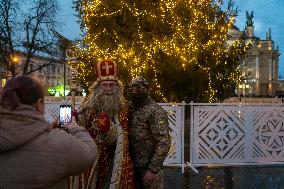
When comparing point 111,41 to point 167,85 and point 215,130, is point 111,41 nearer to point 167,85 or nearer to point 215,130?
point 167,85

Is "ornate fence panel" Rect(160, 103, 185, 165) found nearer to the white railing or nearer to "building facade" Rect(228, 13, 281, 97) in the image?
the white railing

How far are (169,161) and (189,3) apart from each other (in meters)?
5.07

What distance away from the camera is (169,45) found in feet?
46.8

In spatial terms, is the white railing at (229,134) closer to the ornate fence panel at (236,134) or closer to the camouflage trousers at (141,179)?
the ornate fence panel at (236,134)

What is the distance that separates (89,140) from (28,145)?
42cm

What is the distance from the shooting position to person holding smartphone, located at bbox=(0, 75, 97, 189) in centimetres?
256

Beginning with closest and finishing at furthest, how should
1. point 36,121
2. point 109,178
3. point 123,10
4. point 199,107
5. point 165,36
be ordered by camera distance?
point 36,121 < point 109,178 < point 199,107 < point 165,36 < point 123,10

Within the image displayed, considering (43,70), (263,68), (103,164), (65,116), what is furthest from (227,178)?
(263,68)

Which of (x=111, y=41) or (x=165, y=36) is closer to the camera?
(x=165, y=36)

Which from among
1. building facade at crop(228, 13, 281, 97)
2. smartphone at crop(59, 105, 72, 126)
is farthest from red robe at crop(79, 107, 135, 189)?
building facade at crop(228, 13, 281, 97)

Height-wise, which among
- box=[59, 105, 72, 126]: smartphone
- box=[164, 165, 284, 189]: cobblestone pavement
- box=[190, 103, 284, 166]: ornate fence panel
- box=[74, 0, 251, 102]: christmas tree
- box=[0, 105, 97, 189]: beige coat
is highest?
box=[74, 0, 251, 102]: christmas tree

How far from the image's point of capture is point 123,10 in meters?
15.4

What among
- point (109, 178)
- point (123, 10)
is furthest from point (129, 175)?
point (123, 10)

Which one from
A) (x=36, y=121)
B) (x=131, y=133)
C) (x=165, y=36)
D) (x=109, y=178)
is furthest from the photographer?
(x=165, y=36)
